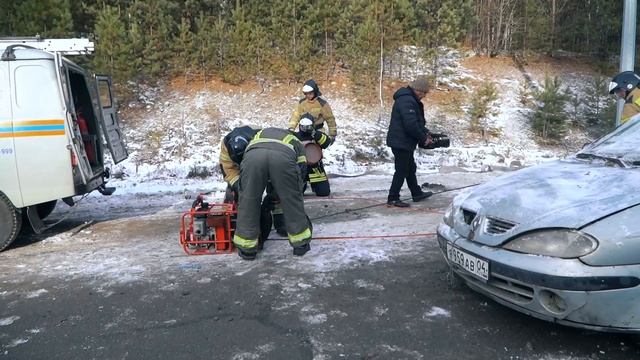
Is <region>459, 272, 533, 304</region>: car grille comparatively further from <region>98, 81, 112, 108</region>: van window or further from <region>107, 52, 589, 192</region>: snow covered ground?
<region>107, 52, 589, 192</region>: snow covered ground

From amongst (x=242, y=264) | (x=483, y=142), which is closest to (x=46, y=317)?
(x=242, y=264)

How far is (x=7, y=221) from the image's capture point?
5523 millimetres

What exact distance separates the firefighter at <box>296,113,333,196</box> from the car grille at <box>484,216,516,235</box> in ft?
13.5

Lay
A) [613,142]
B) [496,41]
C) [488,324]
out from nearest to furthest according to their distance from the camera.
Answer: [488,324] < [613,142] < [496,41]

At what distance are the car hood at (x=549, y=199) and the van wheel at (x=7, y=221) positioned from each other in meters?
4.75

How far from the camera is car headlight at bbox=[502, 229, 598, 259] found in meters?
2.78

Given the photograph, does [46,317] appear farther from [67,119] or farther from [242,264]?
[67,119]

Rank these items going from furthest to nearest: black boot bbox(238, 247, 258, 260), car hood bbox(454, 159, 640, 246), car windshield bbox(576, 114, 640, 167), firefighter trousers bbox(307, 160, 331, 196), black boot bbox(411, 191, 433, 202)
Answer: firefighter trousers bbox(307, 160, 331, 196) → black boot bbox(411, 191, 433, 202) → black boot bbox(238, 247, 258, 260) → car windshield bbox(576, 114, 640, 167) → car hood bbox(454, 159, 640, 246)

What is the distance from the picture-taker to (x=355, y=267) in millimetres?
4672

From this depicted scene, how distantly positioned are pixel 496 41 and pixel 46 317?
1871cm

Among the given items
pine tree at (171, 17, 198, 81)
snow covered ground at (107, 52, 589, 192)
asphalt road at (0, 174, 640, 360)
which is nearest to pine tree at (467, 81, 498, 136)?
snow covered ground at (107, 52, 589, 192)

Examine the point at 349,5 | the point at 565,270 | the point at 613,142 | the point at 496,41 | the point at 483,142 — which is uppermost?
the point at 349,5

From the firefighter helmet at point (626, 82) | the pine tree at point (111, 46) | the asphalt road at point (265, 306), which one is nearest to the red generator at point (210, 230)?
the asphalt road at point (265, 306)

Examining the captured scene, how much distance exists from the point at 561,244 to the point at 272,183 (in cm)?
266
